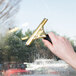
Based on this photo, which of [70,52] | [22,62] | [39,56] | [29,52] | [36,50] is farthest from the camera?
[39,56]

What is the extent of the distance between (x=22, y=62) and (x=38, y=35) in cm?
786

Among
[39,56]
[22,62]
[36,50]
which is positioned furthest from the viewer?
[39,56]

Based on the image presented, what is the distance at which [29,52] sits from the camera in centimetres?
857

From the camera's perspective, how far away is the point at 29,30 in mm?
8711

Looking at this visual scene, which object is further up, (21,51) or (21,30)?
(21,30)

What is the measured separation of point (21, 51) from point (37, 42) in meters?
1.14

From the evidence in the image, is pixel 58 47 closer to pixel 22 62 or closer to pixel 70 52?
pixel 70 52

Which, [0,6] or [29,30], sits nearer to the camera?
[0,6]

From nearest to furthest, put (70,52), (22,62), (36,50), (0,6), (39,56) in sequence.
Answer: (70,52), (0,6), (22,62), (36,50), (39,56)

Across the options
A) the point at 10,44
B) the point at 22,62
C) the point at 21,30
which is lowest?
the point at 22,62

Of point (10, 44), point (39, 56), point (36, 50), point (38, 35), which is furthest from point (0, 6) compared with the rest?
point (39, 56)

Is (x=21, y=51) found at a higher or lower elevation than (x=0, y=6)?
lower

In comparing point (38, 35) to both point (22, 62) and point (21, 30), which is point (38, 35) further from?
point (21, 30)

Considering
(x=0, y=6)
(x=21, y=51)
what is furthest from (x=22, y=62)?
(x=0, y=6)
